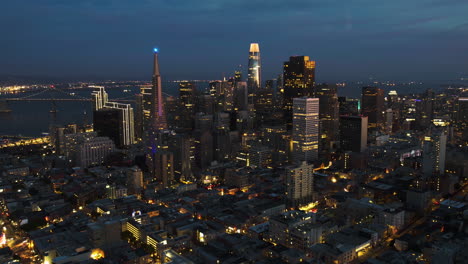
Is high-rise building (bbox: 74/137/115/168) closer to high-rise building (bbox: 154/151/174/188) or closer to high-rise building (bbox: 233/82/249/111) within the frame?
high-rise building (bbox: 154/151/174/188)

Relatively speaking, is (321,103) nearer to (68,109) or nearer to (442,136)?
(442,136)

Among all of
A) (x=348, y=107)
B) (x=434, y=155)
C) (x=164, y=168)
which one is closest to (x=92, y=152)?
(x=164, y=168)

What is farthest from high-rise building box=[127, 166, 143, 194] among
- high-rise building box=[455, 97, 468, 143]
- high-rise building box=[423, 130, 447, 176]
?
high-rise building box=[455, 97, 468, 143]

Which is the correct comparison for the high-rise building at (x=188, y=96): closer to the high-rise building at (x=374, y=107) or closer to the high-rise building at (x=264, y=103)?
the high-rise building at (x=264, y=103)

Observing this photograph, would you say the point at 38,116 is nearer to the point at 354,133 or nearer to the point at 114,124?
the point at 114,124

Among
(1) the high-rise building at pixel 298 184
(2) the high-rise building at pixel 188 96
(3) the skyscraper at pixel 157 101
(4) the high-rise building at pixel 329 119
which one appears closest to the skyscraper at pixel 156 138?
(3) the skyscraper at pixel 157 101

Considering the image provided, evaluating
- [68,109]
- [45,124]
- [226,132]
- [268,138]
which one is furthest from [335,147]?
[68,109]
